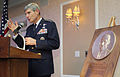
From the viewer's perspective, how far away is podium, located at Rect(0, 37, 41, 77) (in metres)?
1.17

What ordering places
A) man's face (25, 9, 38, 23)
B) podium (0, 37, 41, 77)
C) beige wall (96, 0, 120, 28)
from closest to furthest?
podium (0, 37, 41, 77) → man's face (25, 9, 38, 23) → beige wall (96, 0, 120, 28)

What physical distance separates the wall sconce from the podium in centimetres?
227

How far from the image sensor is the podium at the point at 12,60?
3.84 ft

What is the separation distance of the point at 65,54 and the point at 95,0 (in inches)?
48.5

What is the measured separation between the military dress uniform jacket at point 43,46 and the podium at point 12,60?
0.17 metres

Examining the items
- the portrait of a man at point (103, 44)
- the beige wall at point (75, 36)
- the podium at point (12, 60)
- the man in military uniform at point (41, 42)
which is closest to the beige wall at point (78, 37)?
the beige wall at point (75, 36)

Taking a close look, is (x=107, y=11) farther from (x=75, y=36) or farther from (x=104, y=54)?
(x=104, y=54)

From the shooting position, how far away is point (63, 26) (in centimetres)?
379

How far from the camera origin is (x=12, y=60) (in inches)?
50.6

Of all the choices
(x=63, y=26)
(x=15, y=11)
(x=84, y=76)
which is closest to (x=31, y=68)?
(x=84, y=76)

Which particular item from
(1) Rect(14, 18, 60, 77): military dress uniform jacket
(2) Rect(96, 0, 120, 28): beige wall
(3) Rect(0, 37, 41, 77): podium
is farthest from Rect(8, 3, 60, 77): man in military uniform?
(2) Rect(96, 0, 120, 28): beige wall

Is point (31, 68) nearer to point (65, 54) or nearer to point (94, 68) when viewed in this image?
point (94, 68)

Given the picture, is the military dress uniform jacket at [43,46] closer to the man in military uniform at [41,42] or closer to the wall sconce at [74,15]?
the man in military uniform at [41,42]

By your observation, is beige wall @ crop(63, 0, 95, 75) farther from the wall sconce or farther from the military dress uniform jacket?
the military dress uniform jacket
